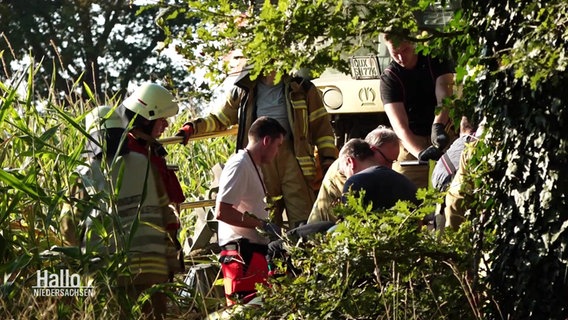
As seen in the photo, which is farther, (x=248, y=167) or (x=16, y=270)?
(x=248, y=167)

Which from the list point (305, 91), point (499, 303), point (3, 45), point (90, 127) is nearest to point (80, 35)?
point (3, 45)

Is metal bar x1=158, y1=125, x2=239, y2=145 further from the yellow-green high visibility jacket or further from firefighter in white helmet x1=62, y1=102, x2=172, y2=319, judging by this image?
firefighter in white helmet x1=62, y1=102, x2=172, y2=319

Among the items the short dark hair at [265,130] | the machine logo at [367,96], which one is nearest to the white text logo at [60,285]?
the short dark hair at [265,130]

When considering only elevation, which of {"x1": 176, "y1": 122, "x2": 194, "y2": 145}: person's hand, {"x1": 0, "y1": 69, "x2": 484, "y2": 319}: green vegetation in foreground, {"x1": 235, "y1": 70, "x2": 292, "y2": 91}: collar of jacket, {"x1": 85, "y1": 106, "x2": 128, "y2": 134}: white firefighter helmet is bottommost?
{"x1": 0, "y1": 69, "x2": 484, "y2": 319}: green vegetation in foreground

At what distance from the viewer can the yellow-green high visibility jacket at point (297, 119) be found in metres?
11.5

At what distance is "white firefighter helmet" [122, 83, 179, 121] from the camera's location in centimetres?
934

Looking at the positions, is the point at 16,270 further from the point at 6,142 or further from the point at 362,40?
the point at 362,40

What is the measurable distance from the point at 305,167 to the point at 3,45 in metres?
20.8

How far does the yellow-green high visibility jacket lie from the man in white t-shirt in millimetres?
1452

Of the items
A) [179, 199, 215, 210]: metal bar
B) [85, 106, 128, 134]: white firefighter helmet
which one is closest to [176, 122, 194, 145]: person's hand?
[179, 199, 215, 210]: metal bar

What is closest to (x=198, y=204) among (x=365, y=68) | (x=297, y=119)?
(x=297, y=119)

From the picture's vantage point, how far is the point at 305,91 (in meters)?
11.5

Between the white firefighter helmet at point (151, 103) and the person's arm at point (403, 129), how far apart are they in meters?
2.09

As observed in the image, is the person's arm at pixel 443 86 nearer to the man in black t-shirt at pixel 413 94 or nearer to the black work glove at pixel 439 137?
the man in black t-shirt at pixel 413 94
